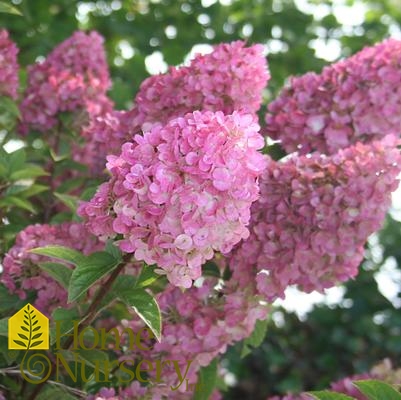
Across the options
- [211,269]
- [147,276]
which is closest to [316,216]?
[211,269]

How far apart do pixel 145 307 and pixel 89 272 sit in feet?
0.29

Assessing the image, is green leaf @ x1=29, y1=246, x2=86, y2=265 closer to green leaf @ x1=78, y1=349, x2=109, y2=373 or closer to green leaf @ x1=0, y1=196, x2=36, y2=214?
green leaf @ x1=78, y1=349, x2=109, y2=373

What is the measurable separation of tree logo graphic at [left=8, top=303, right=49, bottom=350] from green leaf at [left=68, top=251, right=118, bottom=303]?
161mm

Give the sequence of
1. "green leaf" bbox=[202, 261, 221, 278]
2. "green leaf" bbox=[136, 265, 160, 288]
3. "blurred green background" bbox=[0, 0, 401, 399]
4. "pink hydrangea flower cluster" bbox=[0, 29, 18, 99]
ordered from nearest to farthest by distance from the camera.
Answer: "green leaf" bbox=[136, 265, 160, 288]
"green leaf" bbox=[202, 261, 221, 278]
"pink hydrangea flower cluster" bbox=[0, 29, 18, 99]
"blurred green background" bbox=[0, 0, 401, 399]

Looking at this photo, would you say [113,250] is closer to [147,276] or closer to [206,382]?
[147,276]

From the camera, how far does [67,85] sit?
1786mm

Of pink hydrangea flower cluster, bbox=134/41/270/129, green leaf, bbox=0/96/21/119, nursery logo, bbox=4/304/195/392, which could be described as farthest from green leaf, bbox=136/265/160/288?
green leaf, bbox=0/96/21/119

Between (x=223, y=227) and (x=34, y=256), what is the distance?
1.38ft

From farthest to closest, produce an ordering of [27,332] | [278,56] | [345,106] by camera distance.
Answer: [278,56]
[345,106]
[27,332]

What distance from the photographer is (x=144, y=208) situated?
99 cm

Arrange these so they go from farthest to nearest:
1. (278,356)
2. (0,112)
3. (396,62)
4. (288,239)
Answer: (278,356) → (0,112) → (396,62) → (288,239)

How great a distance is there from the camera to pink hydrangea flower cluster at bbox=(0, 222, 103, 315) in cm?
130

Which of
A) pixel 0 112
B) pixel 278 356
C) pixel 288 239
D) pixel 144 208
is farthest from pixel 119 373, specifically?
pixel 278 356

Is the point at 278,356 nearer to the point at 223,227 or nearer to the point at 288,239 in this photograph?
the point at 288,239
